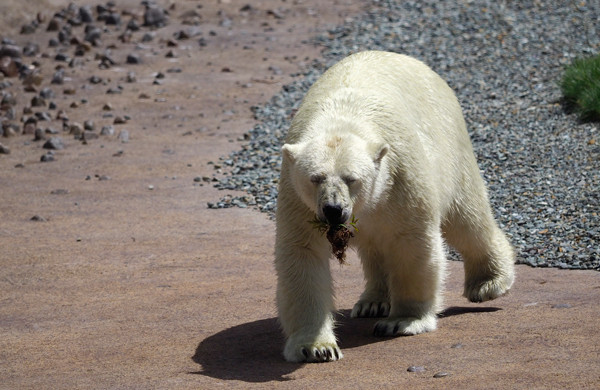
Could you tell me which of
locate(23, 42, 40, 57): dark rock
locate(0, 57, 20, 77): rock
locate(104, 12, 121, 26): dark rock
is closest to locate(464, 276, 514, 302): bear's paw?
locate(0, 57, 20, 77): rock

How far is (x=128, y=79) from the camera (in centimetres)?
1304

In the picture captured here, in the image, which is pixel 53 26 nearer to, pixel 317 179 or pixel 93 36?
pixel 93 36

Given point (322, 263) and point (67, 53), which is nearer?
point (322, 263)

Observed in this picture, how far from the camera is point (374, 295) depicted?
568 cm

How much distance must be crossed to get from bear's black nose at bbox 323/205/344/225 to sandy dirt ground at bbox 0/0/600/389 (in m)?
0.73

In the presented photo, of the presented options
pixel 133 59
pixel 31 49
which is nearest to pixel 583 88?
pixel 133 59

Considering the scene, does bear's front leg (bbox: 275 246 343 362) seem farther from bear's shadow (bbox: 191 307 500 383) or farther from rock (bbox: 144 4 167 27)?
rock (bbox: 144 4 167 27)

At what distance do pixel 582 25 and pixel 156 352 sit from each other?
1068 centimetres

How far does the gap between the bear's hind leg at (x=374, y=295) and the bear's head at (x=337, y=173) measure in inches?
43.3

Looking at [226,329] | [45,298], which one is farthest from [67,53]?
[226,329]

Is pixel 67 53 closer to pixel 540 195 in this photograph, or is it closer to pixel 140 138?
pixel 140 138

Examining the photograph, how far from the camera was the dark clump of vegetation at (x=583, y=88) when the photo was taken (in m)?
9.32

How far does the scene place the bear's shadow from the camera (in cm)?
452

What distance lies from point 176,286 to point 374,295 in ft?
4.79
